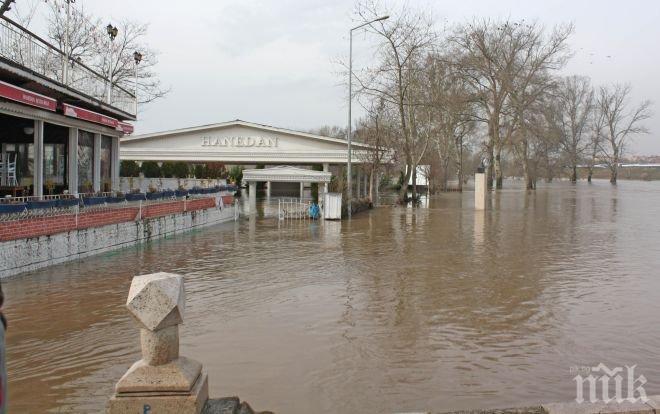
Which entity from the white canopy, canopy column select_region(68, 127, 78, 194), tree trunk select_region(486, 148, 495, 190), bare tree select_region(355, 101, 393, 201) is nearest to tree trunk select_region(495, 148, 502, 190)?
tree trunk select_region(486, 148, 495, 190)

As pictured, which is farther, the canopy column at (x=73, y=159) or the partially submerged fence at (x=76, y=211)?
the canopy column at (x=73, y=159)

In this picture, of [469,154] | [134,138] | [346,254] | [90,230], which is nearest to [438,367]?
[346,254]

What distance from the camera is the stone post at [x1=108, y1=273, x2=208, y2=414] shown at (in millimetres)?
3615

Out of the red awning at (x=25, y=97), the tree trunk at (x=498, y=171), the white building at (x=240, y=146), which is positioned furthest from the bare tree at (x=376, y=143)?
the tree trunk at (x=498, y=171)

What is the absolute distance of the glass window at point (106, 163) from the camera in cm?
2227

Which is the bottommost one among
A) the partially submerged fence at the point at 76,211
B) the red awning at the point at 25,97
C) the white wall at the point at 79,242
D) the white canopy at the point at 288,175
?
the white wall at the point at 79,242

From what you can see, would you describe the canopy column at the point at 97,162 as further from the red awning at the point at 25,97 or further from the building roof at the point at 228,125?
the building roof at the point at 228,125

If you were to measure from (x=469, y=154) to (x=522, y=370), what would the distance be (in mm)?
90423

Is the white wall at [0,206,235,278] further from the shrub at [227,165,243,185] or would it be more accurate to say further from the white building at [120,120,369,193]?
the shrub at [227,165,243,185]

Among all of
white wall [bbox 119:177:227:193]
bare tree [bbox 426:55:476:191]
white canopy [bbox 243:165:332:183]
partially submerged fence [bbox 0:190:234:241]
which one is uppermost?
bare tree [bbox 426:55:476:191]

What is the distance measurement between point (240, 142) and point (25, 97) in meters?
23.7

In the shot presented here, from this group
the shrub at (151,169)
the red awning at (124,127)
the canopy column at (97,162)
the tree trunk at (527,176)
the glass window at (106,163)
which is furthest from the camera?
the tree trunk at (527,176)

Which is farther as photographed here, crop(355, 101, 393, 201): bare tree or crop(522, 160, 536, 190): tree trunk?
crop(522, 160, 536, 190): tree trunk

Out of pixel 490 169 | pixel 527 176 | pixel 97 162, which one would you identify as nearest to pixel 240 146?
pixel 97 162
